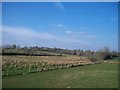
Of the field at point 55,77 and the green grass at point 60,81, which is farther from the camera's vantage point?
the field at point 55,77

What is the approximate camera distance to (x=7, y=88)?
13.7 meters

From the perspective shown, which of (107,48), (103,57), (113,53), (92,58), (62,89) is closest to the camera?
(62,89)

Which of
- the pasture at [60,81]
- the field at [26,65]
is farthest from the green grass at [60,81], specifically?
the field at [26,65]

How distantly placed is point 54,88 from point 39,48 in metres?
63.5

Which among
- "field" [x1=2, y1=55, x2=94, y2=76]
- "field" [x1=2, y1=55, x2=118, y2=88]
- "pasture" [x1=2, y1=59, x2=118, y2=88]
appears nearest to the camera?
"pasture" [x1=2, y1=59, x2=118, y2=88]

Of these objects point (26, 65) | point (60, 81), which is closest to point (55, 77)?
point (60, 81)

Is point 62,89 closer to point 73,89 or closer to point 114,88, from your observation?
point 73,89

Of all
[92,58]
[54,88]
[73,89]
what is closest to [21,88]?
[54,88]

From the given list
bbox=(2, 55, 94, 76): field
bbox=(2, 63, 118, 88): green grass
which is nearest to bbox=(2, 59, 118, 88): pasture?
bbox=(2, 63, 118, 88): green grass

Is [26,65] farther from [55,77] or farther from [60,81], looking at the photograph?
[60,81]

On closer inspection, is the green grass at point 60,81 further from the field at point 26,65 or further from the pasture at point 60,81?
the field at point 26,65

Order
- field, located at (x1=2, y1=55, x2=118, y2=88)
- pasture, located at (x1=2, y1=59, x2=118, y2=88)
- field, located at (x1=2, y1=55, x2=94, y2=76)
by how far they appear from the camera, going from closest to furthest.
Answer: pasture, located at (x1=2, y1=59, x2=118, y2=88) < field, located at (x1=2, y1=55, x2=118, y2=88) < field, located at (x1=2, y1=55, x2=94, y2=76)

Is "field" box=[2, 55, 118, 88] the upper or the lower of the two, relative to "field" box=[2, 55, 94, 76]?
lower

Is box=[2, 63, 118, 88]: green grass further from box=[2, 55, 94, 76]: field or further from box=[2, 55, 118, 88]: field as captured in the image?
box=[2, 55, 94, 76]: field
